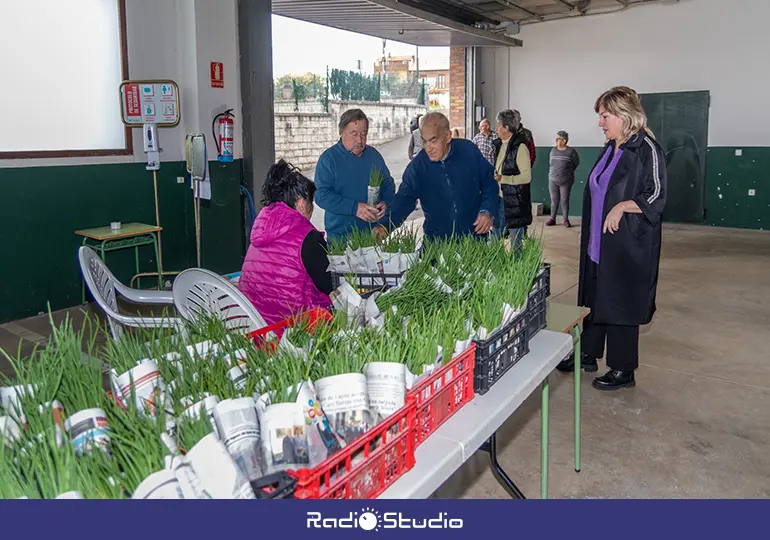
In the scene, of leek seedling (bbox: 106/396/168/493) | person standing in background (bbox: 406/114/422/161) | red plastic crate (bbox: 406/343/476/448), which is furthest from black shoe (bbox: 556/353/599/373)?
person standing in background (bbox: 406/114/422/161)

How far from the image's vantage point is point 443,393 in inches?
57.2

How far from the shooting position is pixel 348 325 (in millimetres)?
1621

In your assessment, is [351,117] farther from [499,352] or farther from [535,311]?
[499,352]

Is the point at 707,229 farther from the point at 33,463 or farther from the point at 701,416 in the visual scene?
the point at 33,463

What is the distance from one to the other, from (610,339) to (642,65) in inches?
322

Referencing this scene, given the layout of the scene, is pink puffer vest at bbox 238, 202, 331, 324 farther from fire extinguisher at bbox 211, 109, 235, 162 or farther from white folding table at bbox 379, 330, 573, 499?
fire extinguisher at bbox 211, 109, 235, 162

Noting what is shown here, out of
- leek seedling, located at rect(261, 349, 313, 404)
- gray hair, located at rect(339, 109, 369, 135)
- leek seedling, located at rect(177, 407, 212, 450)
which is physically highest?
gray hair, located at rect(339, 109, 369, 135)

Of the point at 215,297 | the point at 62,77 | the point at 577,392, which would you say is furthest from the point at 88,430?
the point at 62,77

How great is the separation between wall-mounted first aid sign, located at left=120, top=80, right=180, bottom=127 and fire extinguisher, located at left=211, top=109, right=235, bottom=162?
2.25ft

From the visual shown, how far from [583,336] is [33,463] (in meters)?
3.37

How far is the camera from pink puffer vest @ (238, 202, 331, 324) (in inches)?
96.6

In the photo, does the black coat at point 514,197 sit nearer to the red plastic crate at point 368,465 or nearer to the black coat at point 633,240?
the black coat at point 633,240

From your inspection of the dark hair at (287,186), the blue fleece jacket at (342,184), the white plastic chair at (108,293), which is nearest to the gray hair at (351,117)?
the blue fleece jacket at (342,184)
